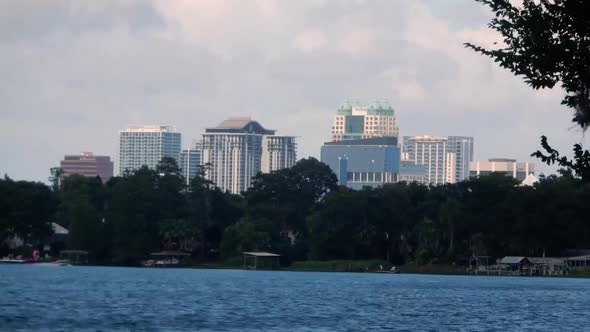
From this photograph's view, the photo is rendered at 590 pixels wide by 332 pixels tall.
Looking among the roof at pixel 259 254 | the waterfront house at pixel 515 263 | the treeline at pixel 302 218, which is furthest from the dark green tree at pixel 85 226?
the waterfront house at pixel 515 263

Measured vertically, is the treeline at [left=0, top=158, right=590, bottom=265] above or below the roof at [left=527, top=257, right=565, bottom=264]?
above

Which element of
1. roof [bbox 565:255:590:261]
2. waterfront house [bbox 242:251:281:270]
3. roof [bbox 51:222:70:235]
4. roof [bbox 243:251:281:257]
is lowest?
waterfront house [bbox 242:251:281:270]

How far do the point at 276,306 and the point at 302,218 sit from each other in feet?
289

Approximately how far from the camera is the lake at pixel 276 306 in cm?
5127

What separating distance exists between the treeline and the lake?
24.1 meters

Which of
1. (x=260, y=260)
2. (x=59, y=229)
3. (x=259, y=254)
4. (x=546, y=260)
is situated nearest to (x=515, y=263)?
(x=546, y=260)

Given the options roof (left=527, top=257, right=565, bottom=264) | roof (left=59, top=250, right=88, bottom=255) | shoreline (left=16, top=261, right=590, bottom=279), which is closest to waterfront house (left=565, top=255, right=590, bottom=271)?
shoreline (left=16, top=261, right=590, bottom=279)

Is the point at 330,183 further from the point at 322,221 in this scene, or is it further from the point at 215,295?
the point at 215,295

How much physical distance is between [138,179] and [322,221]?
24.7 metres

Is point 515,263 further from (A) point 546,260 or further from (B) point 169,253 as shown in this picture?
(B) point 169,253

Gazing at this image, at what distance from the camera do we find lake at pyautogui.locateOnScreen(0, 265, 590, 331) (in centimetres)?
5127

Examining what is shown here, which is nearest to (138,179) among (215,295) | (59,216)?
(59,216)

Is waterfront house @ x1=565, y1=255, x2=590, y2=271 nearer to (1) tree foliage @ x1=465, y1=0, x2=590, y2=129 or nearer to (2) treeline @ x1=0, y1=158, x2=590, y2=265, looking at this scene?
(2) treeline @ x1=0, y1=158, x2=590, y2=265

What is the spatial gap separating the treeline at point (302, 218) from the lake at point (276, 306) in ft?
79.2
